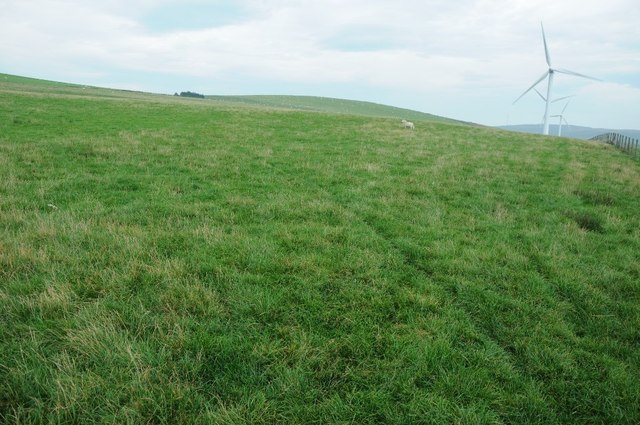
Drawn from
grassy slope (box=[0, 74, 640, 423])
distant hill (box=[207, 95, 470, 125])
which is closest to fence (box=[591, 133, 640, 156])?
grassy slope (box=[0, 74, 640, 423])

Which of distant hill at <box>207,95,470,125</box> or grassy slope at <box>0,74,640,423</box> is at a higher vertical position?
distant hill at <box>207,95,470,125</box>

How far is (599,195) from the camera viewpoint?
14.0 metres

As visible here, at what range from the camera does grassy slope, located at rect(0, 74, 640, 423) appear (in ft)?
14.3

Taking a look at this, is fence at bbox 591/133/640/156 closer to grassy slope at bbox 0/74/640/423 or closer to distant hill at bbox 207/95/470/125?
grassy slope at bbox 0/74/640/423

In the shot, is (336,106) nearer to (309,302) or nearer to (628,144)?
(628,144)

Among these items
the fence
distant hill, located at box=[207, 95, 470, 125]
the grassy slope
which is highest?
distant hill, located at box=[207, 95, 470, 125]

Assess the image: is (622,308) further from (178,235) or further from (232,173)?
(232,173)

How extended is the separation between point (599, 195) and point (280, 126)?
A: 78.4 feet

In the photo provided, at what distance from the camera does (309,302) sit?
6.11 metres

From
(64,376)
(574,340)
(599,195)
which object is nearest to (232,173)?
(64,376)

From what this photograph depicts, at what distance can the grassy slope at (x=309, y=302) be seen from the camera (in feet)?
14.3

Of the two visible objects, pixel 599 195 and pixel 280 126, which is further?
pixel 280 126

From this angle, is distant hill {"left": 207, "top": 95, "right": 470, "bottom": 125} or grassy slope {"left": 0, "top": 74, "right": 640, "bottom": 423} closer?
grassy slope {"left": 0, "top": 74, "right": 640, "bottom": 423}

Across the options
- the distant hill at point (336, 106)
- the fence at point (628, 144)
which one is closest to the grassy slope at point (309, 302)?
the fence at point (628, 144)
